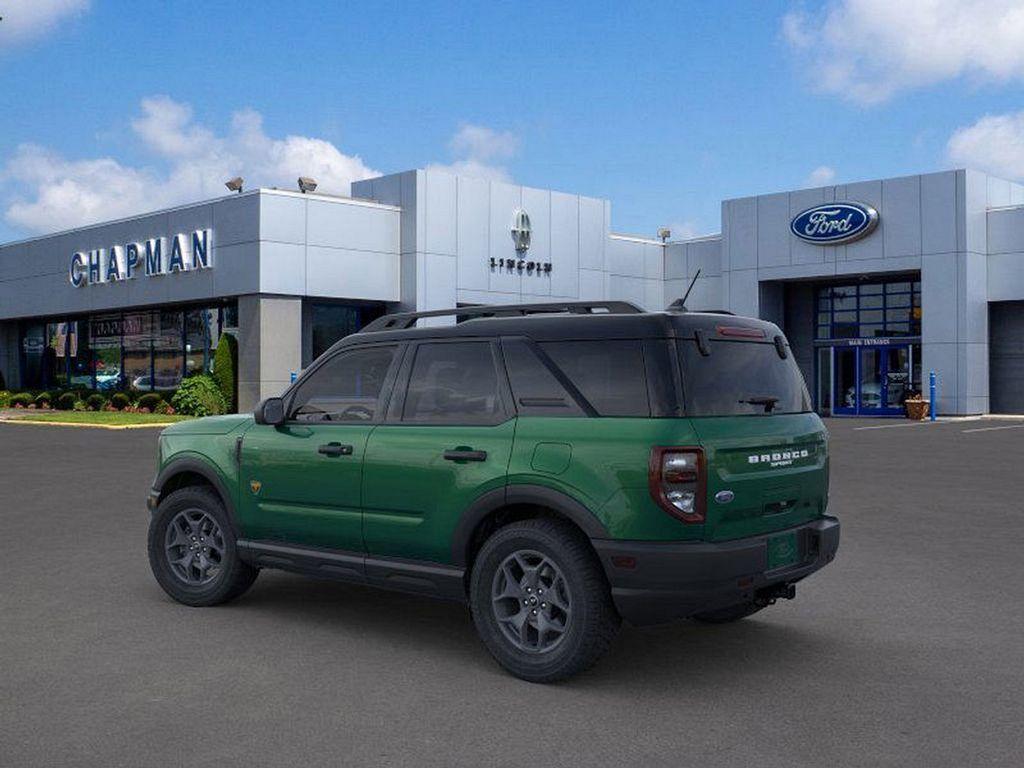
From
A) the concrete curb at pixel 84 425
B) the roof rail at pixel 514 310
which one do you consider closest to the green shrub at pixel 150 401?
the concrete curb at pixel 84 425

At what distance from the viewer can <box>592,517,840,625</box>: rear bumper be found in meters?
5.14

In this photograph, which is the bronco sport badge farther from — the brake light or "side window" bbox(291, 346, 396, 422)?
"side window" bbox(291, 346, 396, 422)

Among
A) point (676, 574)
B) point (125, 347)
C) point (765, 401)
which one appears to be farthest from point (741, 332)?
point (125, 347)

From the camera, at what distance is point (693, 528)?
5.17 m

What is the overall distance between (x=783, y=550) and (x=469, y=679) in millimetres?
1745

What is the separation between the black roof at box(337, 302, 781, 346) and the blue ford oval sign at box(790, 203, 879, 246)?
3125 cm

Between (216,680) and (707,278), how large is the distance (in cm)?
3809

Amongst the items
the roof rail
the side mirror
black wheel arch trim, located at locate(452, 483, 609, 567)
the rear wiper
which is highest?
the roof rail

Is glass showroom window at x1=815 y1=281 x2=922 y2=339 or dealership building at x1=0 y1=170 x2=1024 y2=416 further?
glass showroom window at x1=815 y1=281 x2=922 y2=339

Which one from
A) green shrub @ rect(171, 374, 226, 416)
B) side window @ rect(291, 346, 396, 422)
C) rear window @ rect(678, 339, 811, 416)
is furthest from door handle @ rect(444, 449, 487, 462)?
green shrub @ rect(171, 374, 226, 416)

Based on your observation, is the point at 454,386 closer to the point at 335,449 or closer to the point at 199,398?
the point at 335,449

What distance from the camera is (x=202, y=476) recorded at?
734cm

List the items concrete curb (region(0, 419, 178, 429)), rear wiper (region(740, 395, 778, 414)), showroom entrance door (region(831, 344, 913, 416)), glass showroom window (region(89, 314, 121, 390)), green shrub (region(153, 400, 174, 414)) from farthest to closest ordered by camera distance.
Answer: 1. glass showroom window (region(89, 314, 121, 390))
2. showroom entrance door (region(831, 344, 913, 416))
3. green shrub (region(153, 400, 174, 414))
4. concrete curb (region(0, 419, 178, 429))
5. rear wiper (region(740, 395, 778, 414))

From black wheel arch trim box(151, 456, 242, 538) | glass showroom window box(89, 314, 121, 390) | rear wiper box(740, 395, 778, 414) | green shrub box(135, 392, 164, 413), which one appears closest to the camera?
rear wiper box(740, 395, 778, 414)
